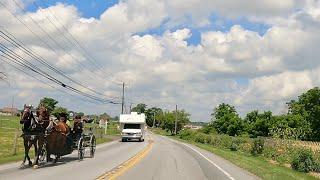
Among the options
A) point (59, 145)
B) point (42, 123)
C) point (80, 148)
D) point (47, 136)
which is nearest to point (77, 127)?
point (80, 148)

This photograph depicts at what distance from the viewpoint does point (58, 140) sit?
20484 mm

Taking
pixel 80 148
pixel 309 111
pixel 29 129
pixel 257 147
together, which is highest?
pixel 309 111

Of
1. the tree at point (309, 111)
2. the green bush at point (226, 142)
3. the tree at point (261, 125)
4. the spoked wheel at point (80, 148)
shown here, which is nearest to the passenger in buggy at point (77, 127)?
the spoked wheel at point (80, 148)

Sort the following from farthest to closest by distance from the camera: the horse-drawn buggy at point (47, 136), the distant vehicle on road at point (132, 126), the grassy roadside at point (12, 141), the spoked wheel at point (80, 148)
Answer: the distant vehicle on road at point (132, 126) < the grassy roadside at point (12, 141) < the spoked wheel at point (80, 148) < the horse-drawn buggy at point (47, 136)

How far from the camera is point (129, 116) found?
199 feet

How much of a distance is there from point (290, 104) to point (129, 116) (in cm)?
8563

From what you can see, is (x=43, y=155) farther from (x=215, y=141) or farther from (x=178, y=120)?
(x=178, y=120)

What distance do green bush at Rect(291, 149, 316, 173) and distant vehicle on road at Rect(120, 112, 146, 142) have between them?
28.8 m

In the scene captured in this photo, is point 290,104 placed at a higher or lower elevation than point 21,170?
higher

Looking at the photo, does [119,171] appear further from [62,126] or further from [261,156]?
[261,156]

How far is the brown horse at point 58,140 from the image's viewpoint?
19.9m

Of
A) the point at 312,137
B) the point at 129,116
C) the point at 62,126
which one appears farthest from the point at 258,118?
the point at 62,126

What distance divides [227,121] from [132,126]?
65489mm

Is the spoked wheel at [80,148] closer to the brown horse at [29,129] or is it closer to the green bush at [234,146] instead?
the brown horse at [29,129]
